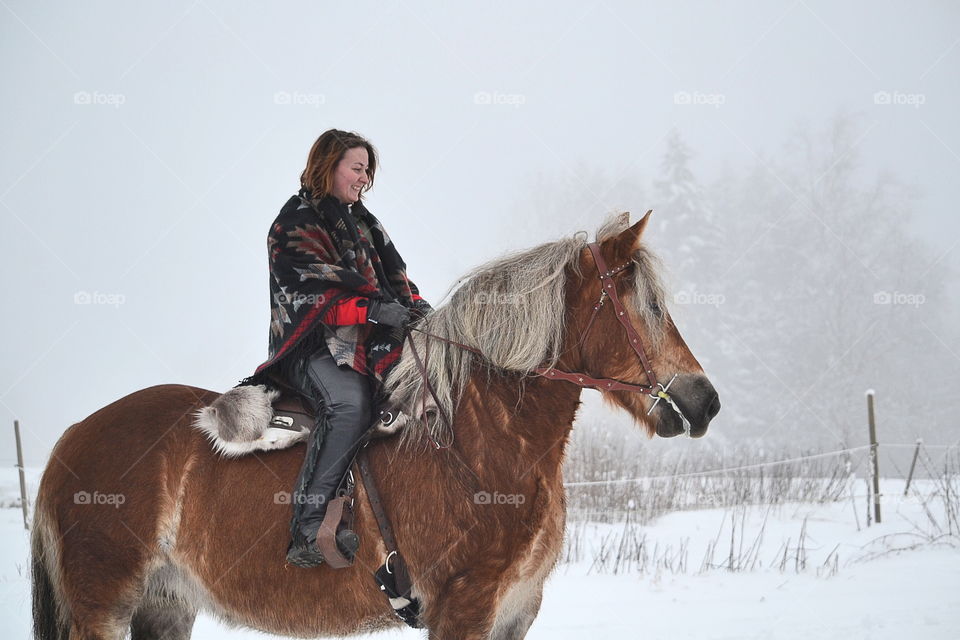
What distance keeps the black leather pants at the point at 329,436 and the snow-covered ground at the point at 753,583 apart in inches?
140

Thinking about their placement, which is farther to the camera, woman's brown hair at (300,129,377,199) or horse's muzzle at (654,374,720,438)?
woman's brown hair at (300,129,377,199)

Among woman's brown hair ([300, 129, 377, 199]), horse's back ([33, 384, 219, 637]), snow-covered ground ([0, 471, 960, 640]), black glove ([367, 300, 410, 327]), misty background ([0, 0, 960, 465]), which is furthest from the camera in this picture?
misty background ([0, 0, 960, 465])

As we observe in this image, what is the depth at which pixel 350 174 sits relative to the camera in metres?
3.52

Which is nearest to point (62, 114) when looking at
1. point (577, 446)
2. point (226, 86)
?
point (577, 446)

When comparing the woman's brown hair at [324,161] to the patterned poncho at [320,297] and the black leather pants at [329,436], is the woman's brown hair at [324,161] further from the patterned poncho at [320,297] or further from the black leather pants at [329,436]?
the black leather pants at [329,436]

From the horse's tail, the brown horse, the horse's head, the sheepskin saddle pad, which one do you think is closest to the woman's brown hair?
the brown horse

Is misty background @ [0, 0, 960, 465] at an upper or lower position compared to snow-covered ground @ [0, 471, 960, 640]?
upper

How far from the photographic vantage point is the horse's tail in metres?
3.54

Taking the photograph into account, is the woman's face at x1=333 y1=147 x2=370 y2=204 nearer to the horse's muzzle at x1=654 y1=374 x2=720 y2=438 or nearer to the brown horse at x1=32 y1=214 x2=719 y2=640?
the brown horse at x1=32 y1=214 x2=719 y2=640

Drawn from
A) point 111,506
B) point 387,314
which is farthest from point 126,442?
point 387,314

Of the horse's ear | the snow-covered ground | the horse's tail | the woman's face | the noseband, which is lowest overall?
the snow-covered ground

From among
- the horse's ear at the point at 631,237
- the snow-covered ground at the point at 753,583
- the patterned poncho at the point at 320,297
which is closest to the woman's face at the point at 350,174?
the patterned poncho at the point at 320,297

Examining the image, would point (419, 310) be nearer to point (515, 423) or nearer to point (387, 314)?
point (387, 314)

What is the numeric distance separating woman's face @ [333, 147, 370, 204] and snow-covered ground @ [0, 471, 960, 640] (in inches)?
164
